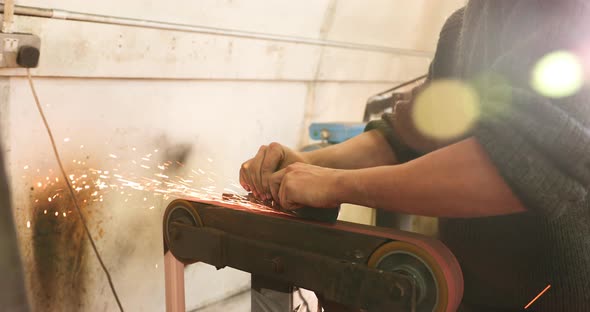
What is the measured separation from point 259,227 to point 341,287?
19cm

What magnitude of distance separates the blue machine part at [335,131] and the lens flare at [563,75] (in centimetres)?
143

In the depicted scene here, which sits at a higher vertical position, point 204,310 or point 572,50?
point 572,50

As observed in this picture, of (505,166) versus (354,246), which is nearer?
(505,166)

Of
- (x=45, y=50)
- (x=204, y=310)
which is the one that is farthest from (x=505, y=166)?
(x=204, y=310)

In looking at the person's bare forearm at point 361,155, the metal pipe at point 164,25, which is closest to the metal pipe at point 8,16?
the metal pipe at point 164,25

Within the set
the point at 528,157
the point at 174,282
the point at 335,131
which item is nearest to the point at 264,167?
the point at 174,282

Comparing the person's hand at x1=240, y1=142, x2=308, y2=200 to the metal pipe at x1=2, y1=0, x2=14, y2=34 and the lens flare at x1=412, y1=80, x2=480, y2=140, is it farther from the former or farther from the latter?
the metal pipe at x1=2, y1=0, x2=14, y2=34

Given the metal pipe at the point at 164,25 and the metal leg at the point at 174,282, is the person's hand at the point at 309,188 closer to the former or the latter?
the metal leg at the point at 174,282

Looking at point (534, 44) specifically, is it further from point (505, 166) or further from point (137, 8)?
point (137, 8)

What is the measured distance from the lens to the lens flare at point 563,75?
2.54 feet

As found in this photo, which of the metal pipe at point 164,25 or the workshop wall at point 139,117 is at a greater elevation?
the metal pipe at point 164,25

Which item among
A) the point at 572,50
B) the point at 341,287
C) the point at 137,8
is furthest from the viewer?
the point at 137,8

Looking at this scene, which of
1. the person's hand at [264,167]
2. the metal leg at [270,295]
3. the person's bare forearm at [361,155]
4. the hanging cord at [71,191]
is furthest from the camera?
the hanging cord at [71,191]

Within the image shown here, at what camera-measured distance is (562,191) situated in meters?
0.78
